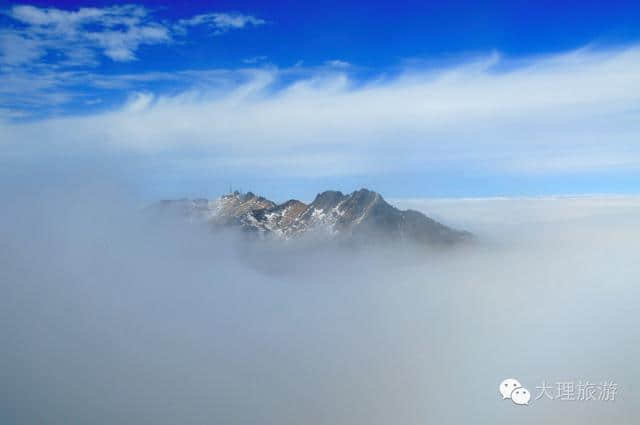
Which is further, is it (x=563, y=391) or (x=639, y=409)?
(x=639, y=409)


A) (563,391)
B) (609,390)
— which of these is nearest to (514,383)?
(563,391)

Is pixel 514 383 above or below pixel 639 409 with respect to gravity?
above

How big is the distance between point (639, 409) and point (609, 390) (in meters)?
56.8

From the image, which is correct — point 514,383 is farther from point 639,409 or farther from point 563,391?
point 639,409

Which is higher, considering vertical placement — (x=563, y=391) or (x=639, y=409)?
(x=563, y=391)

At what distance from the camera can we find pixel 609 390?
144 m

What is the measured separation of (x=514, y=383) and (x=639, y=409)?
58171mm

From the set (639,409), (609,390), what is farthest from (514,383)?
(639,409)

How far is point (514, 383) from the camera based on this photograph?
165m

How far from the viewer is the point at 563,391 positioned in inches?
6142

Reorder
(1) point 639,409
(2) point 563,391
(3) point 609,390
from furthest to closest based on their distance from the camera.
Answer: (1) point 639,409 < (2) point 563,391 < (3) point 609,390

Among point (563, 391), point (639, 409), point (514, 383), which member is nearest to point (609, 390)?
point (563, 391)

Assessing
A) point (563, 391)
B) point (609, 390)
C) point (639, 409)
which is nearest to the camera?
point (609, 390)

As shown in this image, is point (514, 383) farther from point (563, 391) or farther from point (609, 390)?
point (609, 390)
